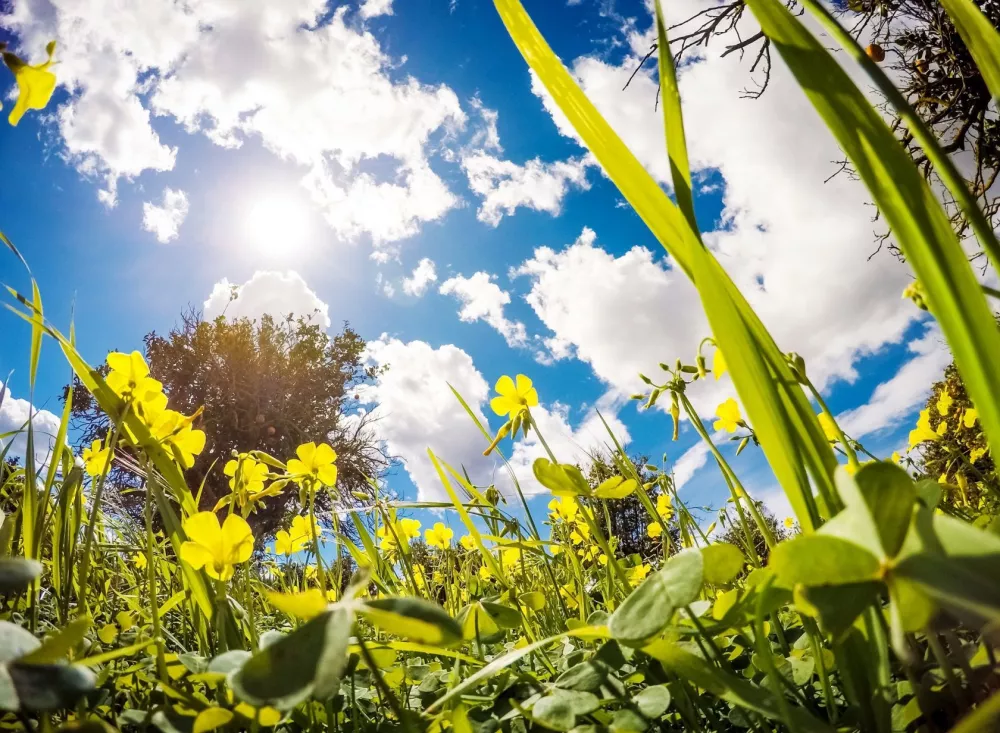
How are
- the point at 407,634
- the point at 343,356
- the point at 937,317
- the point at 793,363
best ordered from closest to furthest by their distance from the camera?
the point at 407,634, the point at 937,317, the point at 793,363, the point at 343,356

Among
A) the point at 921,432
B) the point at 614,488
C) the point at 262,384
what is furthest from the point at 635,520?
the point at 262,384

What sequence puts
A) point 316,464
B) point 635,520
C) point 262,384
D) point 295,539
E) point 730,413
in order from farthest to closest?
point 262,384 < point 635,520 < point 295,539 < point 730,413 < point 316,464

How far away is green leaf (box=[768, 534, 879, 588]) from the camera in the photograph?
0.30 m

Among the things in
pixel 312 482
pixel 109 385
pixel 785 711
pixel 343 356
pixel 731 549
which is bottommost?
→ pixel 785 711

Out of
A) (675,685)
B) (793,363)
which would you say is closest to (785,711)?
(675,685)

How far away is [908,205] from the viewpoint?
50cm

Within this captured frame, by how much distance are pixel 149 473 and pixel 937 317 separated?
974 millimetres

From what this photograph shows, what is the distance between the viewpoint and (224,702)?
62 centimetres

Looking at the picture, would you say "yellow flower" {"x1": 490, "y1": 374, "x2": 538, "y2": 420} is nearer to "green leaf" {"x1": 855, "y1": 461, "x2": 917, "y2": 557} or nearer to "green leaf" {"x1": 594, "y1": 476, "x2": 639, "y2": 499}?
"green leaf" {"x1": 594, "y1": 476, "x2": 639, "y2": 499}

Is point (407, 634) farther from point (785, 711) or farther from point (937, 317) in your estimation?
point (937, 317)

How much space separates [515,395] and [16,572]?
983 millimetres

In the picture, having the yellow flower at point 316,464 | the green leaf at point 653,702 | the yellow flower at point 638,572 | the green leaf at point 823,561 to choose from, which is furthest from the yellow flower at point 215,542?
the yellow flower at point 638,572

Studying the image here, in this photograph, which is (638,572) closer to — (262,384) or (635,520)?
(635,520)

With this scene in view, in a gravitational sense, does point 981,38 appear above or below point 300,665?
above
